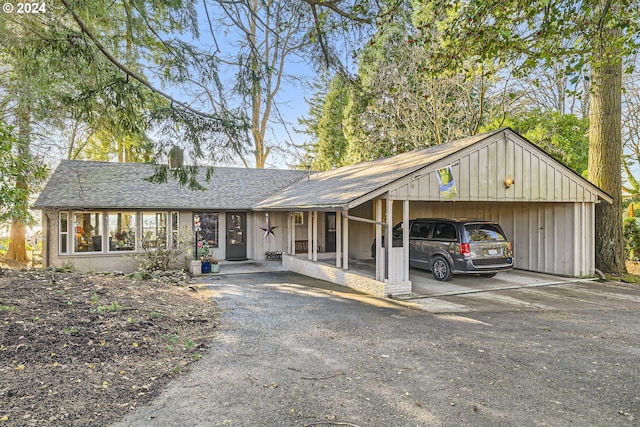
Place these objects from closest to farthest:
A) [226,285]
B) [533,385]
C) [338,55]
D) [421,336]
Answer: [533,385] → [421,336] → [338,55] → [226,285]

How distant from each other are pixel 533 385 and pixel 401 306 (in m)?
3.90

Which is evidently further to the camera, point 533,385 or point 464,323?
point 464,323

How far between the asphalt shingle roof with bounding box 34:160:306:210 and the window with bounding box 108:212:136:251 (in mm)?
713

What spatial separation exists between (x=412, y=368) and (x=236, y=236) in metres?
12.3

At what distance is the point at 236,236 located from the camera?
1611 cm

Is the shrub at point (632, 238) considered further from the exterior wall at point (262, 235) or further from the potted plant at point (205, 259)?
the potted plant at point (205, 259)

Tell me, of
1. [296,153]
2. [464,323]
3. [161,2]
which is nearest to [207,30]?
[161,2]

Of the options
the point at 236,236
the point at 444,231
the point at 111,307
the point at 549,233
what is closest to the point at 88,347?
the point at 111,307

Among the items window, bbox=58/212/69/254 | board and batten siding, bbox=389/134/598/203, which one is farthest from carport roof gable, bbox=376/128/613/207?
window, bbox=58/212/69/254

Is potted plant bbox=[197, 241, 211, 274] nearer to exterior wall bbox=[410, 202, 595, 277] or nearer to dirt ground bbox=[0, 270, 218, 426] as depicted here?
dirt ground bbox=[0, 270, 218, 426]

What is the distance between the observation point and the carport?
9055 mm

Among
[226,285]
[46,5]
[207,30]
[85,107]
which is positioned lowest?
[226,285]

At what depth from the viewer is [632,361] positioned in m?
4.94

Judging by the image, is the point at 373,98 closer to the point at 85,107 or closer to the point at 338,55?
the point at 338,55
